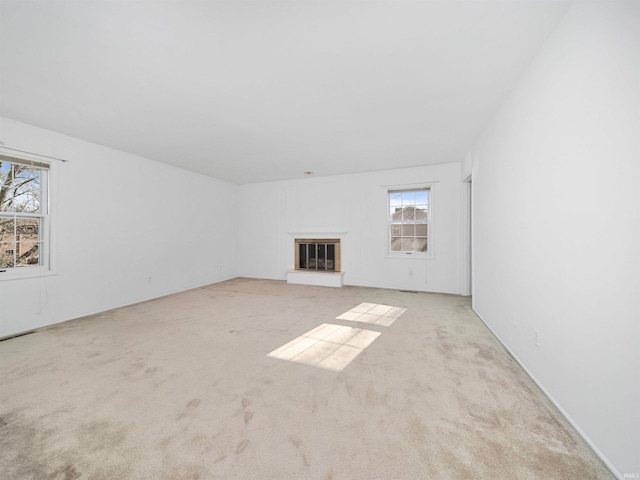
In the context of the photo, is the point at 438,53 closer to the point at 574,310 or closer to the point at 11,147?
the point at 574,310

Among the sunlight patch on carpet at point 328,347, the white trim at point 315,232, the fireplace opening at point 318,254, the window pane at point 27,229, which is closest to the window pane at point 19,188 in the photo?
the window pane at point 27,229

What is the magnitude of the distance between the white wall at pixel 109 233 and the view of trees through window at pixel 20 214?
19cm

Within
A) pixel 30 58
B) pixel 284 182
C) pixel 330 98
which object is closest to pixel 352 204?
pixel 284 182

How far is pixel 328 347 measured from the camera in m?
2.54

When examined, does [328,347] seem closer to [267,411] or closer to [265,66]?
[267,411]

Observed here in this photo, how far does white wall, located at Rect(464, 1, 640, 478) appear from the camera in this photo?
3.67ft

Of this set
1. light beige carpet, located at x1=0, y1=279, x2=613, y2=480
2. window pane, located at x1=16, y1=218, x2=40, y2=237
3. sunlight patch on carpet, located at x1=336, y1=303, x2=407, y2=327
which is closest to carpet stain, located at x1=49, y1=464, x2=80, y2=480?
light beige carpet, located at x1=0, y1=279, x2=613, y2=480

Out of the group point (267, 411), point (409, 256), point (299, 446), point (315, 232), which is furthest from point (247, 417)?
point (315, 232)

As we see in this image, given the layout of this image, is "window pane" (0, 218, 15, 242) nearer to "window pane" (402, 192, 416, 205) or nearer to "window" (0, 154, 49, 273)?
"window" (0, 154, 49, 273)

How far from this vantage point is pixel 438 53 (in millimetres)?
1816

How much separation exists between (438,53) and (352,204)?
12.4 ft

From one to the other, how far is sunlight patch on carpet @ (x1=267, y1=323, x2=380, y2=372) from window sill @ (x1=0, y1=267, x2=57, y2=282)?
3.17 metres

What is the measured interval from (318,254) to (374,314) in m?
2.61

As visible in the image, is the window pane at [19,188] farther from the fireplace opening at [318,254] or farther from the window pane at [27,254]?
the fireplace opening at [318,254]
